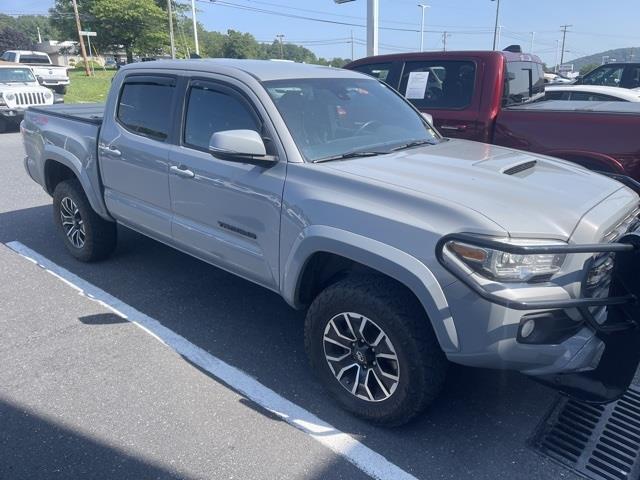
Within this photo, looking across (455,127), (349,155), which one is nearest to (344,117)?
(349,155)

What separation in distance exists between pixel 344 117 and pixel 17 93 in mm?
14009

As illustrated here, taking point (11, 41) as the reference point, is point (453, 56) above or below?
below

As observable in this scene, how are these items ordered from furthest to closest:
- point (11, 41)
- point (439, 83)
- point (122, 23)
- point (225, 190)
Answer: point (11, 41) → point (122, 23) → point (439, 83) → point (225, 190)

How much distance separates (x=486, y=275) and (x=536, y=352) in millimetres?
432

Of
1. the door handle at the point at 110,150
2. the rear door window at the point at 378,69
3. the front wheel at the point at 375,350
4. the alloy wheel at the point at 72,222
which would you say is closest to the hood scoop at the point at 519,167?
the front wheel at the point at 375,350

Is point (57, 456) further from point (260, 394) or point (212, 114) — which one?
point (212, 114)

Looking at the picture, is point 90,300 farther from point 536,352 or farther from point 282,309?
point 536,352

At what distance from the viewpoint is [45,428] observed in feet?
9.02

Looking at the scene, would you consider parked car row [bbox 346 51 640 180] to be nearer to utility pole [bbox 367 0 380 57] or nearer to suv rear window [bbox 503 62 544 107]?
suv rear window [bbox 503 62 544 107]

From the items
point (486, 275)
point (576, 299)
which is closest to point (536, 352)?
point (576, 299)

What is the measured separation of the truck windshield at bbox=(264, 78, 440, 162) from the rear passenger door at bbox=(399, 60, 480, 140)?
1.44 meters

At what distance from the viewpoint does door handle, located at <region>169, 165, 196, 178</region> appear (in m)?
3.47

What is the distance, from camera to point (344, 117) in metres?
3.48

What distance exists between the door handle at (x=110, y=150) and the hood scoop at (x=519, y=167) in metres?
2.90
